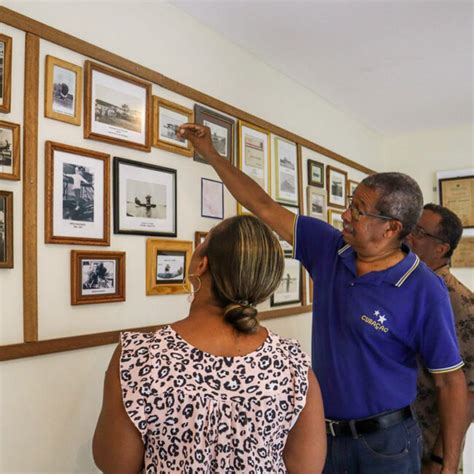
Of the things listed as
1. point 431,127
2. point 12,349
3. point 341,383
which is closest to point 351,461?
point 341,383

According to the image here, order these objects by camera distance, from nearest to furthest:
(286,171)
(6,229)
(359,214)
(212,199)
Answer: (6,229), (359,214), (212,199), (286,171)

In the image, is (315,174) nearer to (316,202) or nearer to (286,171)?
(316,202)

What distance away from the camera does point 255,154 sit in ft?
8.49

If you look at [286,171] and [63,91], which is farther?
[286,171]

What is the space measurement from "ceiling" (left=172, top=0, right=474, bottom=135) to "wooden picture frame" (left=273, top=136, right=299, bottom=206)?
1.33 feet

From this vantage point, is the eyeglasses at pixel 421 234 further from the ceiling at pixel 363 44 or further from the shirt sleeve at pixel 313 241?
the ceiling at pixel 363 44

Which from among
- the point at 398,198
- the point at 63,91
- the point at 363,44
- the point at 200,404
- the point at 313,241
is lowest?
the point at 200,404

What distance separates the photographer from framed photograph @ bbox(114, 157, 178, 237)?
1808 mm

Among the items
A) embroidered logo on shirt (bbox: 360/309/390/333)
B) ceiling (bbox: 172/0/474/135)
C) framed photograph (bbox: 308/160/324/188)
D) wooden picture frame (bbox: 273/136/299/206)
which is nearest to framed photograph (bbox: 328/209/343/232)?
framed photograph (bbox: 308/160/324/188)

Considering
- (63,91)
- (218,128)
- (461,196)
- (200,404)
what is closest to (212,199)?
(218,128)

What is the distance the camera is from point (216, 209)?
7.53 feet

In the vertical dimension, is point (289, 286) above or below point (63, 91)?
below

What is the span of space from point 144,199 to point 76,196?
311 millimetres

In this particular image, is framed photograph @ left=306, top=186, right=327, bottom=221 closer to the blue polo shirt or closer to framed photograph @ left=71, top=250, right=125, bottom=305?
the blue polo shirt
